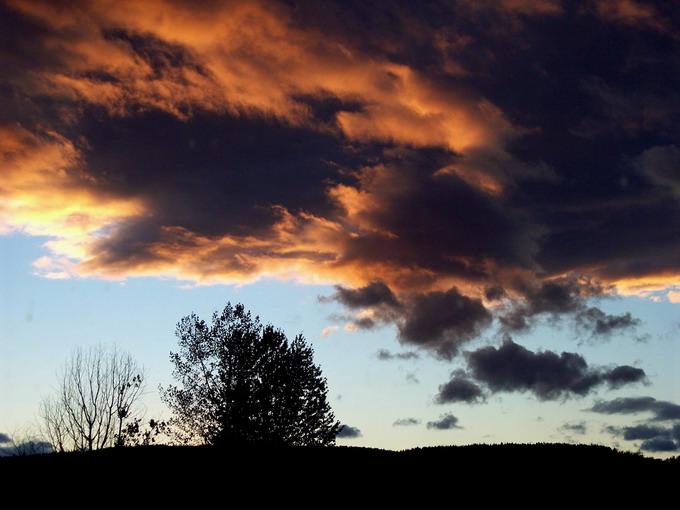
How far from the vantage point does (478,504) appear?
1964cm

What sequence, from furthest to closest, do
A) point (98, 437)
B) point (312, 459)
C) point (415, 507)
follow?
1. point (98, 437)
2. point (312, 459)
3. point (415, 507)

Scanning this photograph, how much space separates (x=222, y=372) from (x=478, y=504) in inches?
1058

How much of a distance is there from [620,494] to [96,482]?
18362 mm

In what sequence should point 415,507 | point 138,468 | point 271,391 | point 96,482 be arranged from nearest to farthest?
1. point 415,507
2. point 96,482
3. point 138,468
4. point 271,391

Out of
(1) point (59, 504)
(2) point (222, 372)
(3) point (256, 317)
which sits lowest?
(1) point (59, 504)

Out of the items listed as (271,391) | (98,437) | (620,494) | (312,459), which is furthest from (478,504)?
(98,437)

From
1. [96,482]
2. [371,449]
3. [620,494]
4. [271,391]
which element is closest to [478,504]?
[620,494]

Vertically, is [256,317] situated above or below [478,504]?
above

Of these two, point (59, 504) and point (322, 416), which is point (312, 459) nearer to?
point (59, 504)

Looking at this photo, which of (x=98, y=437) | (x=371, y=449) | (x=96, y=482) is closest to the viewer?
(x=96, y=482)

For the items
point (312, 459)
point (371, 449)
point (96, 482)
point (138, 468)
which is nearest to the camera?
point (96, 482)

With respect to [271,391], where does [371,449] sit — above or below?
below

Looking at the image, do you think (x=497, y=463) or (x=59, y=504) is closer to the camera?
(x=59, y=504)

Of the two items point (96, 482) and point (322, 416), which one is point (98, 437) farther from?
point (96, 482)
